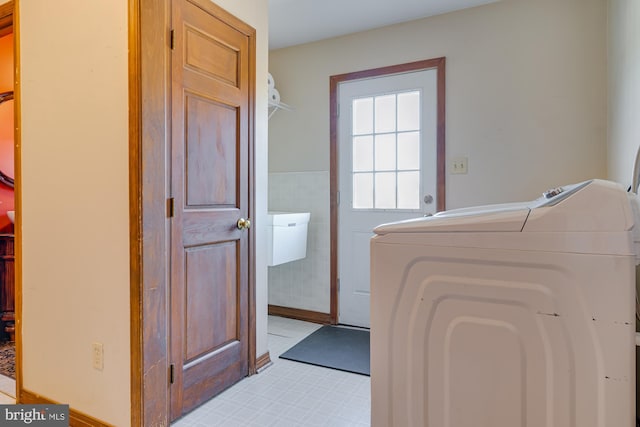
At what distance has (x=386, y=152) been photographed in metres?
2.97

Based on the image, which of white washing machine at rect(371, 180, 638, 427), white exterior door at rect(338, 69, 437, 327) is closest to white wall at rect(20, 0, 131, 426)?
white washing machine at rect(371, 180, 638, 427)

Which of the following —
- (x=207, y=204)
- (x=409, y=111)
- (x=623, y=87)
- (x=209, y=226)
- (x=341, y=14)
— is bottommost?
(x=209, y=226)

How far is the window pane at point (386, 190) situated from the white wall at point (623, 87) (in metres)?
1.33

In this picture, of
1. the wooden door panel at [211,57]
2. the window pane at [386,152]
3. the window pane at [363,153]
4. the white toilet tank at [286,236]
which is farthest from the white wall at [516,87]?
the wooden door panel at [211,57]

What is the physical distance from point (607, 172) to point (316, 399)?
2.11 metres

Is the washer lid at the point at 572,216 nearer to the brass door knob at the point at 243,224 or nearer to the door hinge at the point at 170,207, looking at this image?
the door hinge at the point at 170,207

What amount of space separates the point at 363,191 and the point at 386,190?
0.61 feet

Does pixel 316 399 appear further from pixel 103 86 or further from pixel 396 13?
pixel 396 13

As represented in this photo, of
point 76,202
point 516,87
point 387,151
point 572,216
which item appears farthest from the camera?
point 387,151

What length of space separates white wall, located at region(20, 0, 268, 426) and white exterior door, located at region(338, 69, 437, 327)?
1.84 meters

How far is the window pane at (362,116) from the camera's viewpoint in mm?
3023

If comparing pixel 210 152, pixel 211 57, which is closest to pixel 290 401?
pixel 210 152

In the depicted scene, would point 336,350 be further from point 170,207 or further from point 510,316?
point 510,316

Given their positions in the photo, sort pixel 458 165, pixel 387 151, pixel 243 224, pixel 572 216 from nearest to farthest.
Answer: pixel 572 216
pixel 243 224
pixel 458 165
pixel 387 151
